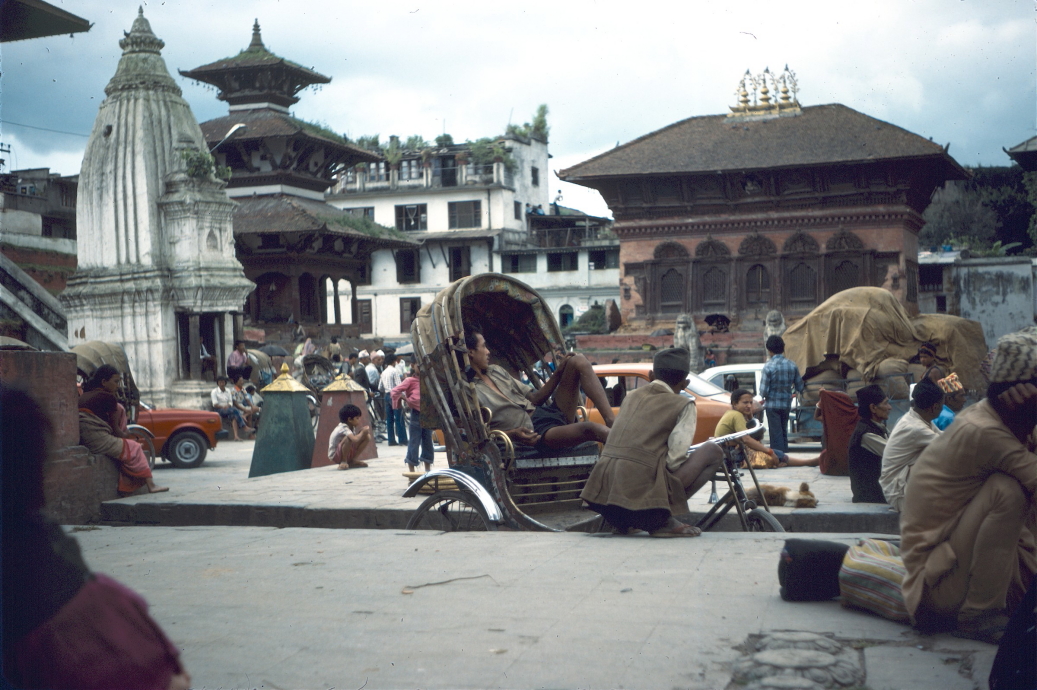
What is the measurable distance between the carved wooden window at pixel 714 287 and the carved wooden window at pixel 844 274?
422cm

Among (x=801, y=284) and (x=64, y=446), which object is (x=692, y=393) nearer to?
(x=64, y=446)

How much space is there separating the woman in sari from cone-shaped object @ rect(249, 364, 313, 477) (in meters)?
2.62

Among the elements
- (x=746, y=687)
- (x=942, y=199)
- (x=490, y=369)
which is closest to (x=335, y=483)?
(x=490, y=369)

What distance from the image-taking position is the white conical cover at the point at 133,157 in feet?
71.7

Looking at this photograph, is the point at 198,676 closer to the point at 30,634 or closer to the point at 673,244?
the point at 30,634

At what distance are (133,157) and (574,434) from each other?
17272mm

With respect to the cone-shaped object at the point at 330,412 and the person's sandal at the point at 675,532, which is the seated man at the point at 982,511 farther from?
the cone-shaped object at the point at 330,412

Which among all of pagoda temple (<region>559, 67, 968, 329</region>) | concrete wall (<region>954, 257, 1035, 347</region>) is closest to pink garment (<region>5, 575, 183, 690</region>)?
concrete wall (<region>954, 257, 1035, 347</region>)

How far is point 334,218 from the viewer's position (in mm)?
41281

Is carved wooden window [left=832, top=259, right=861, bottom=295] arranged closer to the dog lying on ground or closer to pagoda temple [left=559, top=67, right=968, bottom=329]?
pagoda temple [left=559, top=67, right=968, bottom=329]

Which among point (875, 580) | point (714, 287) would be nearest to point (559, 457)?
point (875, 580)

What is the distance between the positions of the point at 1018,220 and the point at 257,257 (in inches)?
1470

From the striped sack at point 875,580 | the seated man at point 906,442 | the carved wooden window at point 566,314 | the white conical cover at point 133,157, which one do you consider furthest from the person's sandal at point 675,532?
the carved wooden window at point 566,314

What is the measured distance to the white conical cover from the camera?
860 inches
